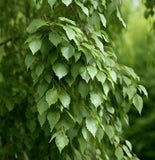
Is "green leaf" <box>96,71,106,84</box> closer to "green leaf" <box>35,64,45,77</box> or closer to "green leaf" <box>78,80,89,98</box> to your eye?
"green leaf" <box>78,80,89,98</box>

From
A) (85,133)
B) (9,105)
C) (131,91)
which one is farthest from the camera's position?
(9,105)

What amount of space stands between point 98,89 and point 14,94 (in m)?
0.56

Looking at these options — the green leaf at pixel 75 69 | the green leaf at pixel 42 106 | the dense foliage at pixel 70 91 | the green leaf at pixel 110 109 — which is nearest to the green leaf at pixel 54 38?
the dense foliage at pixel 70 91

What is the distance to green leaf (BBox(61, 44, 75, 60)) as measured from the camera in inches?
37.3

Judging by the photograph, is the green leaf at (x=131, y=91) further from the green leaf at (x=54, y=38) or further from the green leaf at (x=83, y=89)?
the green leaf at (x=54, y=38)

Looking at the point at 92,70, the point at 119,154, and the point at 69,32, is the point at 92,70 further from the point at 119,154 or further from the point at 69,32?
the point at 119,154

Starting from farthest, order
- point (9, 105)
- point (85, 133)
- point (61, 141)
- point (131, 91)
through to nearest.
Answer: point (9, 105) → point (131, 91) → point (85, 133) → point (61, 141)

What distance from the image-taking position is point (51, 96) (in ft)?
3.07

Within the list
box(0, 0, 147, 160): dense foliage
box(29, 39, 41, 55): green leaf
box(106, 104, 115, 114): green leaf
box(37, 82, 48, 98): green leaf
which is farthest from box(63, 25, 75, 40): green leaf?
box(106, 104, 115, 114): green leaf

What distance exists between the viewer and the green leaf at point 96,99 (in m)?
1.01

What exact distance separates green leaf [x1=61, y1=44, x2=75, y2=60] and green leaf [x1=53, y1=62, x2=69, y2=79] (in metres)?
0.05

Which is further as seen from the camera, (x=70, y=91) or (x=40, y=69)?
(x=70, y=91)

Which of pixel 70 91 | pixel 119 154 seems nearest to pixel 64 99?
pixel 70 91

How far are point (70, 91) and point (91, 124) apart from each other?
242mm
